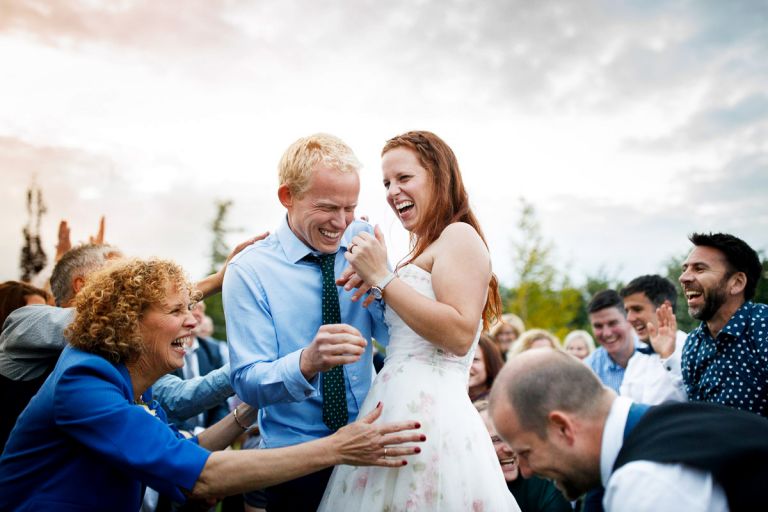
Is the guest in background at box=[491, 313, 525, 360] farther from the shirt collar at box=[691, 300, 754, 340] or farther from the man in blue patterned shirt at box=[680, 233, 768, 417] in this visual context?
the shirt collar at box=[691, 300, 754, 340]

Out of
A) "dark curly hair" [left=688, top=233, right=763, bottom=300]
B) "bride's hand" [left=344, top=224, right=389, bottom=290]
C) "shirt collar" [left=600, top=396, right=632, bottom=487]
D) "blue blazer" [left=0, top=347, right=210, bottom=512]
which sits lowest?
"blue blazer" [left=0, top=347, right=210, bottom=512]

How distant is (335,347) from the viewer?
2.44 metres

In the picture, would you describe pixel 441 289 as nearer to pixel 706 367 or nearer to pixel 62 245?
pixel 706 367

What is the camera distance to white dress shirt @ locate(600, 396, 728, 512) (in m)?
1.92

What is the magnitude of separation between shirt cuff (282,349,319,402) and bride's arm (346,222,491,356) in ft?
1.50

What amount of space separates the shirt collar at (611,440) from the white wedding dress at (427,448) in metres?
0.52

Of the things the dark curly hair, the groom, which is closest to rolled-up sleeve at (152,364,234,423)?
the groom

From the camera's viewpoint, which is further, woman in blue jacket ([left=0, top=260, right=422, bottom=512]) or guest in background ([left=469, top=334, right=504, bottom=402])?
guest in background ([left=469, top=334, right=504, bottom=402])

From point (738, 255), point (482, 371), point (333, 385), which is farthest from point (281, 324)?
point (738, 255)

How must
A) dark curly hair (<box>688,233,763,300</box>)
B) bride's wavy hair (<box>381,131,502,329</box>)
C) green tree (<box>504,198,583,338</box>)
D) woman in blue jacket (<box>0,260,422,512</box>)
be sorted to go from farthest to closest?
green tree (<box>504,198,583,338</box>), dark curly hair (<box>688,233,763,300</box>), bride's wavy hair (<box>381,131,502,329</box>), woman in blue jacket (<box>0,260,422,512</box>)

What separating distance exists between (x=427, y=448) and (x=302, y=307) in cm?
89

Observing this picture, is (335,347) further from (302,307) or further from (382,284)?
(302,307)

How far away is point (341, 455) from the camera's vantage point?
249cm

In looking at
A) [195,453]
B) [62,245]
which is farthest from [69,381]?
[62,245]
